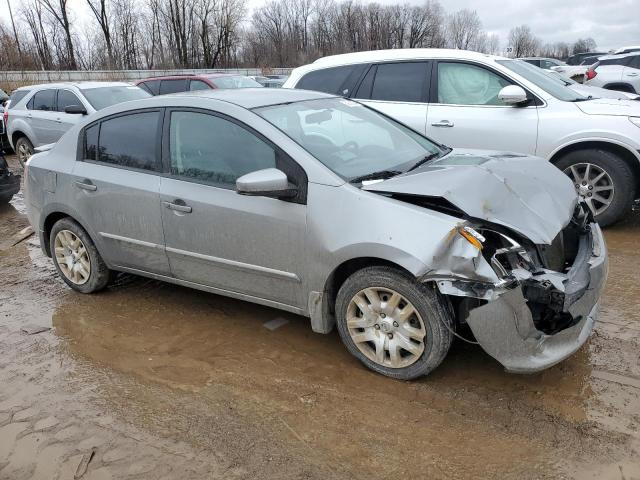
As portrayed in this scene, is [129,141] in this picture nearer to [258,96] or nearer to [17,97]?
[258,96]

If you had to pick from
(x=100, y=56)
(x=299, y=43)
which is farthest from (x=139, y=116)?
(x=299, y=43)

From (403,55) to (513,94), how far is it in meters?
1.50

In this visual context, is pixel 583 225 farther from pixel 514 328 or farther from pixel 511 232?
pixel 514 328

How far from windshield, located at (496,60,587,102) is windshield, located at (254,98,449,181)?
8.17 feet

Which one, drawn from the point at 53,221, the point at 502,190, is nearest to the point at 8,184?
the point at 53,221

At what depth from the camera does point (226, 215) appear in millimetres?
3686

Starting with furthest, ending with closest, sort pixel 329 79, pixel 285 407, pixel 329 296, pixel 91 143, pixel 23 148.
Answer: pixel 23 148
pixel 329 79
pixel 91 143
pixel 329 296
pixel 285 407

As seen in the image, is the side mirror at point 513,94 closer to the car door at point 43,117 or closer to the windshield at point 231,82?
the windshield at point 231,82

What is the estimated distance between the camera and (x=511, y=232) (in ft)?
10.2

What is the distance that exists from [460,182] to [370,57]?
4.17 metres

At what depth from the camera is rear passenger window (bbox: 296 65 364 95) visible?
697 cm

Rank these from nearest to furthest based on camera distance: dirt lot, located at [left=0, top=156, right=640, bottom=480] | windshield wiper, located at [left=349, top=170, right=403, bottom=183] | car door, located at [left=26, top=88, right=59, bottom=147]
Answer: dirt lot, located at [left=0, top=156, right=640, bottom=480]
windshield wiper, located at [left=349, top=170, right=403, bottom=183]
car door, located at [left=26, top=88, right=59, bottom=147]

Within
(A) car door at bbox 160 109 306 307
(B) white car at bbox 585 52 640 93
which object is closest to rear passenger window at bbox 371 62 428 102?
(A) car door at bbox 160 109 306 307

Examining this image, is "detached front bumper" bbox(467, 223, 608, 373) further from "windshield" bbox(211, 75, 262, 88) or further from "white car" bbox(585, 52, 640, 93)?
"white car" bbox(585, 52, 640, 93)
